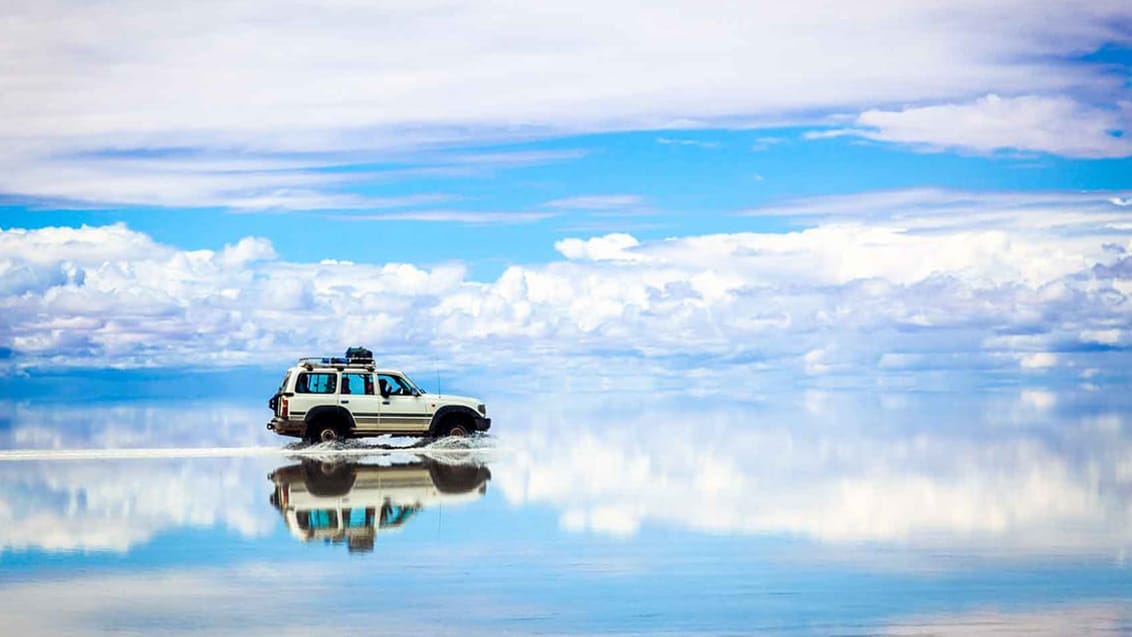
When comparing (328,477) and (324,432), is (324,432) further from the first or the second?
(328,477)

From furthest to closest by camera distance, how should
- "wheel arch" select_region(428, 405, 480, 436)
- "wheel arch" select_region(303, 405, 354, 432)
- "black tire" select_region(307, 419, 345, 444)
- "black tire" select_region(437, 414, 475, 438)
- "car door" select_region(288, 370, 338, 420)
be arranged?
"black tire" select_region(437, 414, 475, 438)
"wheel arch" select_region(428, 405, 480, 436)
"black tire" select_region(307, 419, 345, 444)
"wheel arch" select_region(303, 405, 354, 432)
"car door" select_region(288, 370, 338, 420)

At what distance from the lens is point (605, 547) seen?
18406 mm

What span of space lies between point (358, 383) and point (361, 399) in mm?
370

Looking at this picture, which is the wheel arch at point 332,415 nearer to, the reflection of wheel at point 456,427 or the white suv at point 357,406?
the white suv at point 357,406

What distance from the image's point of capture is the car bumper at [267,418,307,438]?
33969 mm

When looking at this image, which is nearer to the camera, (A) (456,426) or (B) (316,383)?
(B) (316,383)

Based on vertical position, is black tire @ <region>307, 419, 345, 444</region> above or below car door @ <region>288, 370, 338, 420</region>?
below

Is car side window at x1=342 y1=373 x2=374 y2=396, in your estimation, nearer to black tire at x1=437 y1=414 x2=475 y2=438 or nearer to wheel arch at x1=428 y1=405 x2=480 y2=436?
wheel arch at x1=428 y1=405 x2=480 y2=436

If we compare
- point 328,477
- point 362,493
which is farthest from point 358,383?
point 362,493

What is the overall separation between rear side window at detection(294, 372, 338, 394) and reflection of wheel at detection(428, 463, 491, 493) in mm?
3874

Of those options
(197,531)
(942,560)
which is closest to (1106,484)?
(942,560)

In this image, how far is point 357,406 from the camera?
34438 mm

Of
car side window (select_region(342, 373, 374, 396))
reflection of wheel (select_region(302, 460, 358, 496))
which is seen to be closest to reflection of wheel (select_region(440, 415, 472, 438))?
car side window (select_region(342, 373, 374, 396))

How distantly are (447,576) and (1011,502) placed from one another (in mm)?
11256
